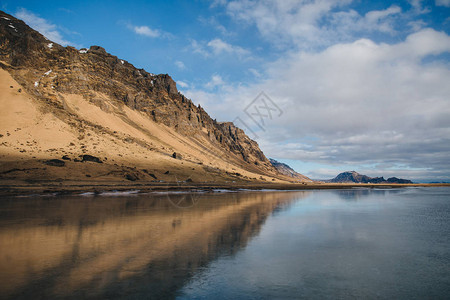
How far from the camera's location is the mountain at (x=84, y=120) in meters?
50.6

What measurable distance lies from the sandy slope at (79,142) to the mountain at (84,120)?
16 cm

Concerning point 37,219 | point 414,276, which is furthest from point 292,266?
point 37,219

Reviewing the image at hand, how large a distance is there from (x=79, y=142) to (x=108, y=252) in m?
60.1

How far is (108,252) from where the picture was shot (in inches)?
353

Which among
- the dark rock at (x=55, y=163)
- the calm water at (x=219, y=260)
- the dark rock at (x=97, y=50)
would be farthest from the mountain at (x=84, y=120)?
the calm water at (x=219, y=260)

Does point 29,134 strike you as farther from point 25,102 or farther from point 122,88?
point 122,88

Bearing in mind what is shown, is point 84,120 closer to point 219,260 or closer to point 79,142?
point 79,142

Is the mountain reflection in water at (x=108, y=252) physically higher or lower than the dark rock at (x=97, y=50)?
lower

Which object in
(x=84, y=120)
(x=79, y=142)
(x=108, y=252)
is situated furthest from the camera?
(x=84, y=120)

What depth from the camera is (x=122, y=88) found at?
10675cm

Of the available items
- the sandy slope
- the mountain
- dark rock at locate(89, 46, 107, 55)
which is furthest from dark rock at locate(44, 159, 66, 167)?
dark rock at locate(89, 46, 107, 55)

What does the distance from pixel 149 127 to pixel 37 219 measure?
290ft

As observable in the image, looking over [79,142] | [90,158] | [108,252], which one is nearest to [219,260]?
[108,252]

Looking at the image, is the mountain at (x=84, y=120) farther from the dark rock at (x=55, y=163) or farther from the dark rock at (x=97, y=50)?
the dark rock at (x=97, y=50)
